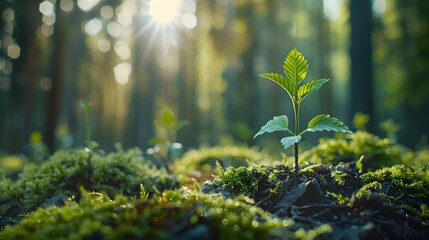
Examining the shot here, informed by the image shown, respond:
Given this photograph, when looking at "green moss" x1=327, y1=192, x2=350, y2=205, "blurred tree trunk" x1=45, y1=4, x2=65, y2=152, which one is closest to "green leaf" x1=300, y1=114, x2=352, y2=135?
"green moss" x1=327, y1=192, x2=350, y2=205

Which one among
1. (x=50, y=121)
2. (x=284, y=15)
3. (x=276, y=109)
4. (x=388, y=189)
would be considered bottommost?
(x=276, y=109)

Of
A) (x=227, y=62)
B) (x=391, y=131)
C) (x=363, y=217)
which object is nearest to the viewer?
(x=363, y=217)

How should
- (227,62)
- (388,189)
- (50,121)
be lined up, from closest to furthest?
(388,189), (50,121), (227,62)

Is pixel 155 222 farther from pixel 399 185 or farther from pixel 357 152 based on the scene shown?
pixel 357 152

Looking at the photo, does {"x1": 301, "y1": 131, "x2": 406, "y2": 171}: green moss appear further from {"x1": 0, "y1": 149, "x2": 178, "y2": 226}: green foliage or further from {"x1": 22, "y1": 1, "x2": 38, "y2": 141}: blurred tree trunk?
{"x1": 22, "y1": 1, "x2": 38, "y2": 141}: blurred tree trunk

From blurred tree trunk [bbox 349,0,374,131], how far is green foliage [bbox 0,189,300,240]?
267 inches

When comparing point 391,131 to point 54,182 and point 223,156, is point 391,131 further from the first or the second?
point 54,182

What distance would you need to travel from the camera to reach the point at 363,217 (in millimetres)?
2285

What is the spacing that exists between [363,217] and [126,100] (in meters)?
33.4

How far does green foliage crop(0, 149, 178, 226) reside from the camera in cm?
348

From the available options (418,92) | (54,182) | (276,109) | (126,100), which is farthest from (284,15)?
(54,182)

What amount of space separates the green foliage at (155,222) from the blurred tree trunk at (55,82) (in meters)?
10.3

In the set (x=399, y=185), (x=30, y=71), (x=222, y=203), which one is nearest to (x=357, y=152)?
(x=399, y=185)

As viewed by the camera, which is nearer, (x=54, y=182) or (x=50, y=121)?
(x=54, y=182)
